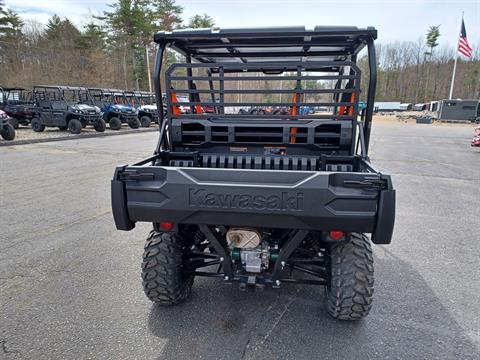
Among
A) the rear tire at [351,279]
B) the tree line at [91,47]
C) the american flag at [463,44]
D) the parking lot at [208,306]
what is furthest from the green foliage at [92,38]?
the rear tire at [351,279]

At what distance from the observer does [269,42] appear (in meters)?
2.71

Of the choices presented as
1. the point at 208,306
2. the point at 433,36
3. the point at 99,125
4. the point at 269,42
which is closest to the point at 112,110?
the point at 99,125

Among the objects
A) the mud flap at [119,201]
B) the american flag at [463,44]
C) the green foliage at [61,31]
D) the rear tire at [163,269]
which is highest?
the green foliage at [61,31]

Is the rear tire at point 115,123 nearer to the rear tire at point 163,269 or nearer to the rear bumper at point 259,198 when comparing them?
the rear tire at point 163,269

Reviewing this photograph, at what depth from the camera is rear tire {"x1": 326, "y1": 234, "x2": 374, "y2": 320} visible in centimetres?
224

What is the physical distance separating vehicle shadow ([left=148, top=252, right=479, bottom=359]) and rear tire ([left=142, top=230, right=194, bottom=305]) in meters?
0.17

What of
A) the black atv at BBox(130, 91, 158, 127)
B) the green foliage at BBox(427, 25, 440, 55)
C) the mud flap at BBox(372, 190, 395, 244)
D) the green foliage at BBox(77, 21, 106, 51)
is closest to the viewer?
the mud flap at BBox(372, 190, 395, 244)

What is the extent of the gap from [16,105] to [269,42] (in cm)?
1896

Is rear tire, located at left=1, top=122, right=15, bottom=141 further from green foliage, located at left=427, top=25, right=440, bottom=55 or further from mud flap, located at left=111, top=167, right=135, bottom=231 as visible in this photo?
green foliage, located at left=427, top=25, right=440, bottom=55

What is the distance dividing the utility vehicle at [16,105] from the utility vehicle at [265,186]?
16798 mm

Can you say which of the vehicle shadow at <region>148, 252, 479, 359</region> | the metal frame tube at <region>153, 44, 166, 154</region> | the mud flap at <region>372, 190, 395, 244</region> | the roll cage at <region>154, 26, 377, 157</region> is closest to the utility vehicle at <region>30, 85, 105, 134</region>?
the roll cage at <region>154, 26, 377, 157</region>

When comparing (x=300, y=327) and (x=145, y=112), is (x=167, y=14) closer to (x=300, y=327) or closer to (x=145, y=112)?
(x=145, y=112)

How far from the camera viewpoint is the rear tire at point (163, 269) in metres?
2.43

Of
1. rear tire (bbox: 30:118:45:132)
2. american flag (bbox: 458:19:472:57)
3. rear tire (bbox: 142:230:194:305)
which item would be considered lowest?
rear tire (bbox: 142:230:194:305)
